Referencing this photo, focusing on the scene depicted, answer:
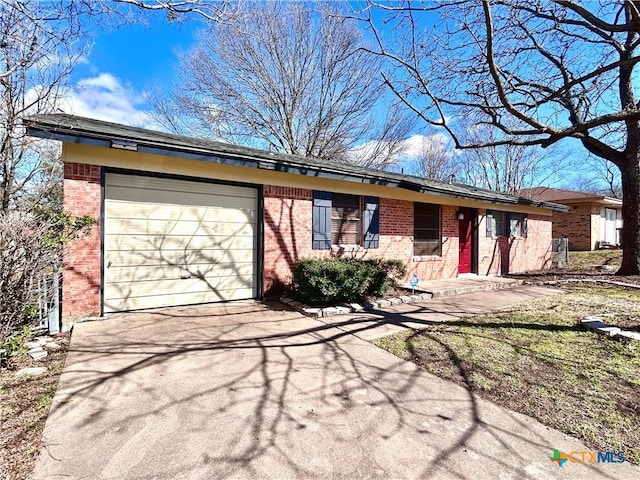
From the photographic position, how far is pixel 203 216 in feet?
20.9

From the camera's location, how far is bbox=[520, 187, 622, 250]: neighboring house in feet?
63.5

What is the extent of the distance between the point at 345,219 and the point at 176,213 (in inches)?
152

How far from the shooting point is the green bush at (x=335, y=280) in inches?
242

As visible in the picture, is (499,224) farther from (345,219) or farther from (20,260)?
(20,260)

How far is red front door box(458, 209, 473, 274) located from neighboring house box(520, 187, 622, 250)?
42.5ft

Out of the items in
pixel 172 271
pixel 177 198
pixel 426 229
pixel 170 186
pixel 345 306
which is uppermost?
pixel 170 186

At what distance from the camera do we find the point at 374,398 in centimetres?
291

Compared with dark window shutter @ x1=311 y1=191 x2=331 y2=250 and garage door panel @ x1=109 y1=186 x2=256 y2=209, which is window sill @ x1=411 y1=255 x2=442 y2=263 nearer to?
dark window shutter @ x1=311 y1=191 x2=331 y2=250

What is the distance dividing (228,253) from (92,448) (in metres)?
4.62

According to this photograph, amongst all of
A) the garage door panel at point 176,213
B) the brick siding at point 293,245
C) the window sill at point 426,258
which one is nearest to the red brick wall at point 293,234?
the brick siding at point 293,245

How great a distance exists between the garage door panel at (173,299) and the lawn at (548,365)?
3.39 m

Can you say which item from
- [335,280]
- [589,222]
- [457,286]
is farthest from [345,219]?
[589,222]

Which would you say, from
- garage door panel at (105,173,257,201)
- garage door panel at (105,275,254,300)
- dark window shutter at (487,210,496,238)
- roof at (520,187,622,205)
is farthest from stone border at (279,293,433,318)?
roof at (520,187,622,205)

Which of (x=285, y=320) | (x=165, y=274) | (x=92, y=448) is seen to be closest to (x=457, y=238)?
(x=285, y=320)
